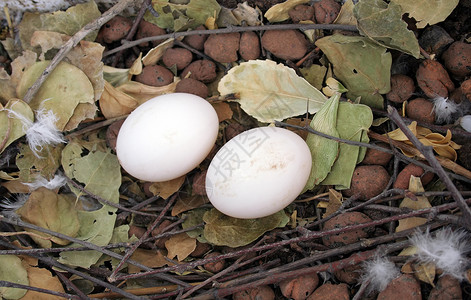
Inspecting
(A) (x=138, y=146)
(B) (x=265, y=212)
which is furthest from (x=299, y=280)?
(A) (x=138, y=146)

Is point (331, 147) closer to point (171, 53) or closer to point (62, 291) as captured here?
point (171, 53)

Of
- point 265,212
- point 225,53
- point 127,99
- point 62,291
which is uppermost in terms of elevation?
point 225,53

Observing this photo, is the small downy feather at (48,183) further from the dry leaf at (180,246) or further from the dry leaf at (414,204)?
the dry leaf at (414,204)

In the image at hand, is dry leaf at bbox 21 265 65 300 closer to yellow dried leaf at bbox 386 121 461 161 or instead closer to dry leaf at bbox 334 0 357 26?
yellow dried leaf at bbox 386 121 461 161

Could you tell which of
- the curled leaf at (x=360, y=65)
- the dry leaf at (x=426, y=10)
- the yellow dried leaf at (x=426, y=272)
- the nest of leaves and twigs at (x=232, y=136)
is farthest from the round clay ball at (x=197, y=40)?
the yellow dried leaf at (x=426, y=272)

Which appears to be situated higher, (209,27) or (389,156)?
(209,27)

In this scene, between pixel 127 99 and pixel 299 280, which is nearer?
pixel 299 280

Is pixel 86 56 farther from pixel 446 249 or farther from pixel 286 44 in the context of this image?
pixel 446 249
